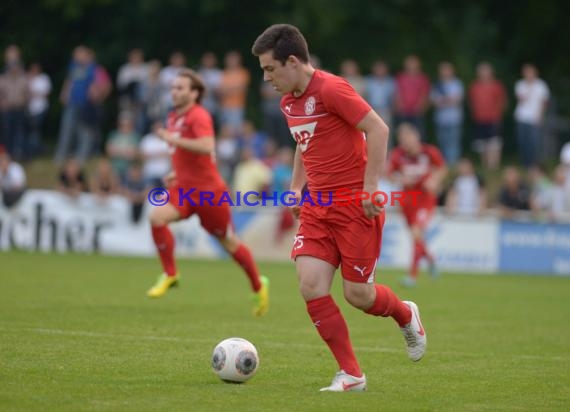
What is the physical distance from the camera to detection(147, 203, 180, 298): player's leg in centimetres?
1298

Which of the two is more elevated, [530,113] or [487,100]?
[487,100]

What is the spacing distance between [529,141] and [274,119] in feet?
18.6

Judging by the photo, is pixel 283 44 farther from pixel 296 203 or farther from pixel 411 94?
pixel 411 94

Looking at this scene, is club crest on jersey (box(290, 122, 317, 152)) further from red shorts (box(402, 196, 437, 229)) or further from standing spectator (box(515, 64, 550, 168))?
standing spectator (box(515, 64, 550, 168))

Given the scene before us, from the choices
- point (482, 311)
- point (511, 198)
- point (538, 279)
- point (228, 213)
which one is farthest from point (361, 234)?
point (511, 198)

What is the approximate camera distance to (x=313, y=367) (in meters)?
9.02

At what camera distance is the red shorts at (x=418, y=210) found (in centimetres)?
1825

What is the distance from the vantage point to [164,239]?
517 inches

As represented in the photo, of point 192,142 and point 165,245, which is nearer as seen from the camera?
point 192,142

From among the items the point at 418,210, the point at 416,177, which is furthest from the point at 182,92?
the point at 418,210

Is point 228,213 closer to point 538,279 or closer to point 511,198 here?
point 538,279

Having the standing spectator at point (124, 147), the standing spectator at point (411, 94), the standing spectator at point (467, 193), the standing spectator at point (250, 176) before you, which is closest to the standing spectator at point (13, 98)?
the standing spectator at point (124, 147)

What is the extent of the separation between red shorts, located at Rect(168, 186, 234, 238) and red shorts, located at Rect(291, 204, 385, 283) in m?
5.04

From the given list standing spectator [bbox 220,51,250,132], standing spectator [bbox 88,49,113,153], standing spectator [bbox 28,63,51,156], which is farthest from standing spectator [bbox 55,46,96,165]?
standing spectator [bbox 220,51,250,132]
